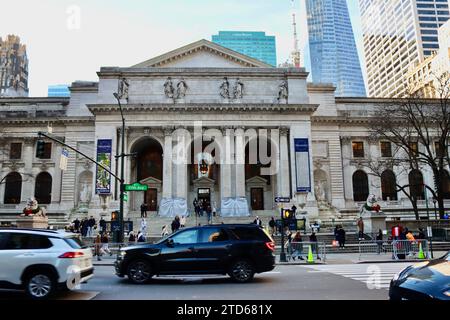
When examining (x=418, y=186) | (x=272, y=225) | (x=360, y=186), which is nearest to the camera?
(x=272, y=225)

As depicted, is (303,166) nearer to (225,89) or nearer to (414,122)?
(414,122)

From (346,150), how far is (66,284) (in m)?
47.1

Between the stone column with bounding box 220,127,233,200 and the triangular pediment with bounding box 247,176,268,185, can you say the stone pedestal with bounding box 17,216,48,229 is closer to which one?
the stone column with bounding box 220,127,233,200

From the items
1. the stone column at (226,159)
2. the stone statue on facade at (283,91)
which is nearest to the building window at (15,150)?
the stone column at (226,159)

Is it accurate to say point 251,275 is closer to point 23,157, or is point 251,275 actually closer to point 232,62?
point 232,62

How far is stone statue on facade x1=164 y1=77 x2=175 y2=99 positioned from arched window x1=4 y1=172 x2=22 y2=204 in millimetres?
23384

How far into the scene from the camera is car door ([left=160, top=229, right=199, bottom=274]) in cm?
1148

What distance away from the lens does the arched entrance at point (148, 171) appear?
4633 cm

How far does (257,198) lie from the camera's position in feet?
161

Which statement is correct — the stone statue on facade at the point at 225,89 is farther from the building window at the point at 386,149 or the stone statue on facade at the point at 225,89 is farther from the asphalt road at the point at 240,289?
the asphalt road at the point at 240,289

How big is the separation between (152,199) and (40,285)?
38653 millimetres

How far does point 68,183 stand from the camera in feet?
154

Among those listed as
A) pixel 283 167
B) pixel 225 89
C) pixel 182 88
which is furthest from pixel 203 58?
pixel 283 167
